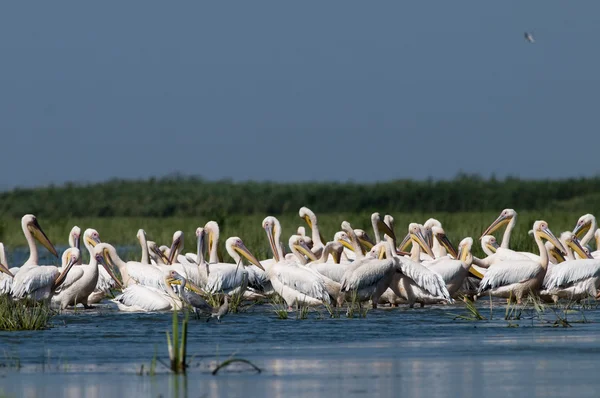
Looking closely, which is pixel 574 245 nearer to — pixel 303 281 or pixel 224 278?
pixel 303 281

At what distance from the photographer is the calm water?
7633 mm

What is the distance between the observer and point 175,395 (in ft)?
24.0

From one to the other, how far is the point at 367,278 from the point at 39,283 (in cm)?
319

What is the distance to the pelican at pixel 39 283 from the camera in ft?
42.2

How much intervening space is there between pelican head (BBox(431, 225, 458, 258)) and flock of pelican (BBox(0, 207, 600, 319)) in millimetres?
17

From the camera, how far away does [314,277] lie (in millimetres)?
13125

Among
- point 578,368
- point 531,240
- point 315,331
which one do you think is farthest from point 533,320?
point 531,240

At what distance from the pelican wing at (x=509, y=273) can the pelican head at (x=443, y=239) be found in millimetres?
1265

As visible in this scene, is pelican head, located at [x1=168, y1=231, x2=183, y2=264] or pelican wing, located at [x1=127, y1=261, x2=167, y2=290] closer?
pelican wing, located at [x1=127, y1=261, x2=167, y2=290]

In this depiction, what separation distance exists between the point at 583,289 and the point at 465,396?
22.7 feet

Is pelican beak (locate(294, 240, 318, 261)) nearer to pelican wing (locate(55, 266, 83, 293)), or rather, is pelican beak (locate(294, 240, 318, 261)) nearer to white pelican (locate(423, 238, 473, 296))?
white pelican (locate(423, 238, 473, 296))

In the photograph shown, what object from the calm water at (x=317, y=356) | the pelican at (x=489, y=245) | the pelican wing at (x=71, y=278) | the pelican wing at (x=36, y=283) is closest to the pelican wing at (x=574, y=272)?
the calm water at (x=317, y=356)

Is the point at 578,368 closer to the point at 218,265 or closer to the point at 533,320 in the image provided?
the point at 533,320

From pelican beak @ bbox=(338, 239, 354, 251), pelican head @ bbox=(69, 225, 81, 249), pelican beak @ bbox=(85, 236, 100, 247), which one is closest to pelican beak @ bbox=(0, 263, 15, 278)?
pelican beak @ bbox=(85, 236, 100, 247)
